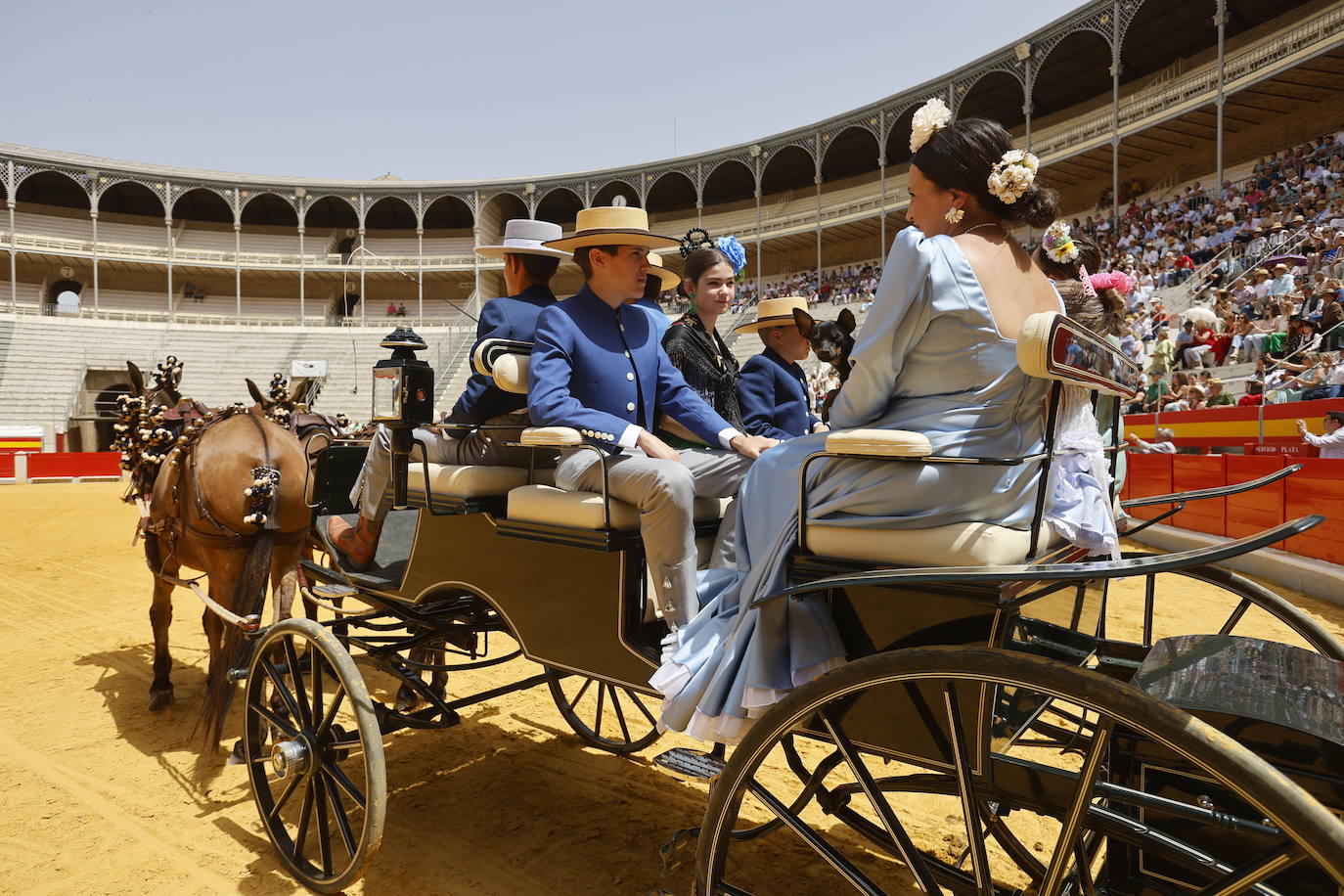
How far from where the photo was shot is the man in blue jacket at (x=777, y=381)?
380 centimetres

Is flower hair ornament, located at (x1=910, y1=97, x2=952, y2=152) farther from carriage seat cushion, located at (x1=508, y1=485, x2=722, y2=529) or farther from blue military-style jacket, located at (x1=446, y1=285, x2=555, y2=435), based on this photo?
blue military-style jacket, located at (x1=446, y1=285, x2=555, y2=435)

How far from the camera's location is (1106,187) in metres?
22.6

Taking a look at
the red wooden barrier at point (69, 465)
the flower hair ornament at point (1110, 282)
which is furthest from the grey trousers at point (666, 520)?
the red wooden barrier at point (69, 465)

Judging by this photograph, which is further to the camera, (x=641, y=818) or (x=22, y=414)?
(x=22, y=414)

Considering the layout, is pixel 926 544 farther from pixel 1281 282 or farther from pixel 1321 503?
pixel 1281 282

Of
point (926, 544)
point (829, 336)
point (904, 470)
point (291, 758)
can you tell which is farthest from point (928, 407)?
point (291, 758)

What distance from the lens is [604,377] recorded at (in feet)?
9.32

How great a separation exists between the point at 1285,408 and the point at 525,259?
28.9ft

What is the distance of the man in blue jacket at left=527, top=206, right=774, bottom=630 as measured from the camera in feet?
7.26

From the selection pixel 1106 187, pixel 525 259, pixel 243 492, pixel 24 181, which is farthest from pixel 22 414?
pixel 1106 187

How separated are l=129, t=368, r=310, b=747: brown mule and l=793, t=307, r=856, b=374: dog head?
2.99 metres

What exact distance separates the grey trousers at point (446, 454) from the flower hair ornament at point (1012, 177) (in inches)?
67.9

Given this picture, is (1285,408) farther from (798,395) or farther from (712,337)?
(712,337)

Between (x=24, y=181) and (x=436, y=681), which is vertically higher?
(x=24, y=181)
